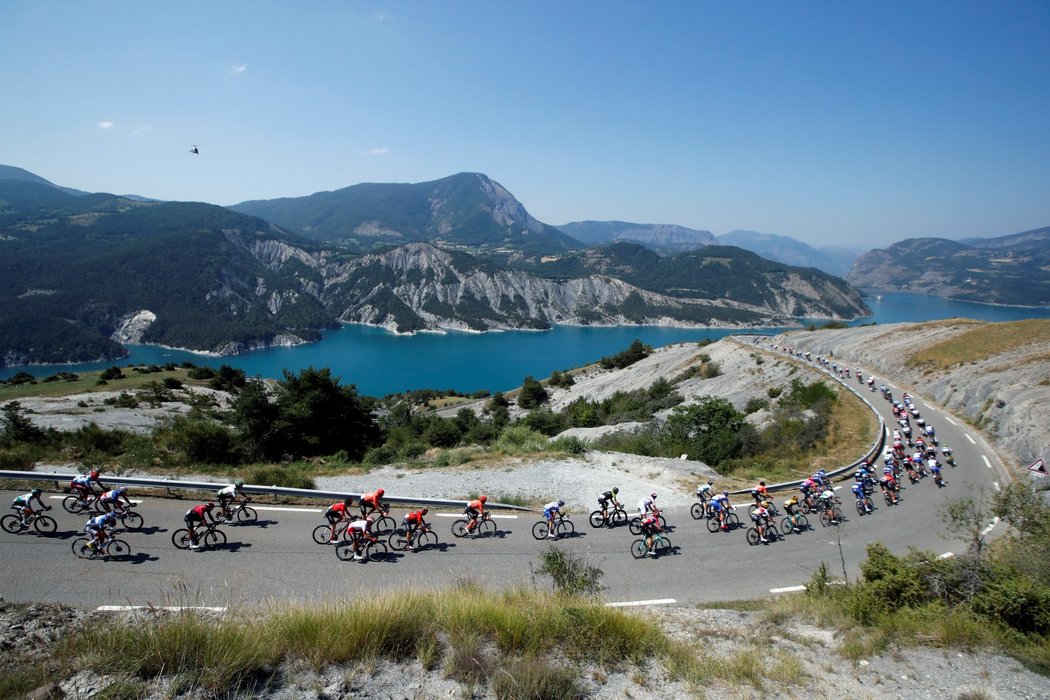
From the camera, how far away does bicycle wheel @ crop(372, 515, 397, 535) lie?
39.5 ft

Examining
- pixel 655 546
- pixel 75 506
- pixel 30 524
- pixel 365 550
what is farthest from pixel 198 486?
pixel 655 546

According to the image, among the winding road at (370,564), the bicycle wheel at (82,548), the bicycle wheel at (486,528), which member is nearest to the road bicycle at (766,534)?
the winding road at (370,564)

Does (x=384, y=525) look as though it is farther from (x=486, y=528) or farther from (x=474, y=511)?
(x=486, y=528)

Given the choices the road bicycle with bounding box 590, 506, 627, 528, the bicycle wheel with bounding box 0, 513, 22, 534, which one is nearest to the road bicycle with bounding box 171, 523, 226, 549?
the bicycle wheel with bounding box 0, 513, 22, 534

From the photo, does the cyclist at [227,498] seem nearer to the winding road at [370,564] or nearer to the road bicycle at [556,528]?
the winding road at [370,564]

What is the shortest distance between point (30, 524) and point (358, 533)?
727cm

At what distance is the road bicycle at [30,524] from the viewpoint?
1076 cm

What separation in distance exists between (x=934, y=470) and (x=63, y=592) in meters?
28.2

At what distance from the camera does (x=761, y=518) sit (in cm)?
1375

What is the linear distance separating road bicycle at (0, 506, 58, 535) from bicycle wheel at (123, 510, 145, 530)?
4.30ft

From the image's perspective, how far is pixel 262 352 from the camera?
165750mm

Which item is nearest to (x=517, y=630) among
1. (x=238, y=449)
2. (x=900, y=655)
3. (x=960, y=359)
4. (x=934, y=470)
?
(x=900, y=655)

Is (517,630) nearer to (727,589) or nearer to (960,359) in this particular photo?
(727,589)

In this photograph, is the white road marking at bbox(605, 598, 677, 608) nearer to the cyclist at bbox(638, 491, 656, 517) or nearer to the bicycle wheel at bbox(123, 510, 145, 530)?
the cyclist at bbox(638, 491, 656, 517)
